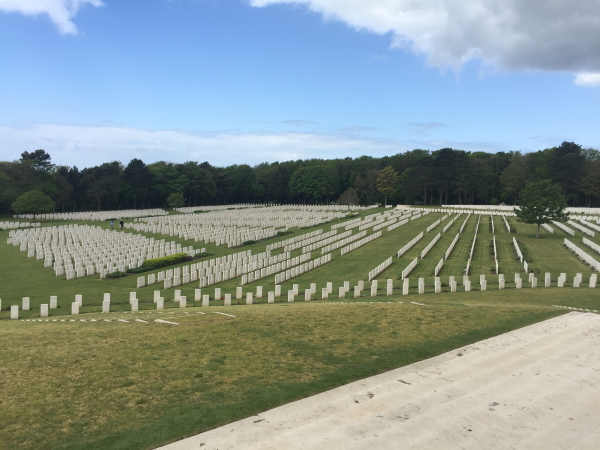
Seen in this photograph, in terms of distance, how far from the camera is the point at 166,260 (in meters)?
28.5

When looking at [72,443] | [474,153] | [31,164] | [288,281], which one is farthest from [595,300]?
[474,153]

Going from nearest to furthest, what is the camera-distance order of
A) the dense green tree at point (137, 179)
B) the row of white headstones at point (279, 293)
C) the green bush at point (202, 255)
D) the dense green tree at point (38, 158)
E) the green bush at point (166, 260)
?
the row of white headstones at point (279, 293)
the green bush at point (166, 260)
the green bush at point (202, 255)
the dense green tree at point (38, 158)
the dense green tree at point (137, 179)

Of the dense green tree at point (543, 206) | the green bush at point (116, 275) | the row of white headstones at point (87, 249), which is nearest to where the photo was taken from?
the green bush at point (116, 275)

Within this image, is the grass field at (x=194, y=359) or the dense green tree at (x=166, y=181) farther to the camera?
the dense green tree at (x=166, y=181)

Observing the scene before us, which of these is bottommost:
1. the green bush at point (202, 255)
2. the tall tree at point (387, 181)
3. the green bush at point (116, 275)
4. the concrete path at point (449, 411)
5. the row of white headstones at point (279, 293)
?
the green bush at point (116, 275)

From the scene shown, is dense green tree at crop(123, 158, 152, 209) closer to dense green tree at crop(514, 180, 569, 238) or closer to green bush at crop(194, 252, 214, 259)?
green bush at crop(194, 252, 214, 259)

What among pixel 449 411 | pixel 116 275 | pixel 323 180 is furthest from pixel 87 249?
pixel 323 180

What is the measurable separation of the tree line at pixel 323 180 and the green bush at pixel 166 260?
153 feet

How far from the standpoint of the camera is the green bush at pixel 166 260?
27388mm

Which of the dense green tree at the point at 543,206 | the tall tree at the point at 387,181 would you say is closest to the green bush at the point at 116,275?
the dense green tree at the point at 543,206

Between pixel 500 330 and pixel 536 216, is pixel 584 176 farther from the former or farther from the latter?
pixel 500 330

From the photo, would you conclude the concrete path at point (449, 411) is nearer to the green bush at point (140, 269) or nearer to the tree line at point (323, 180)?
the green bush at point (140, 269)

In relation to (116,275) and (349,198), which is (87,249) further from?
(349,198)

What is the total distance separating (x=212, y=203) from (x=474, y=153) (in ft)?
205
